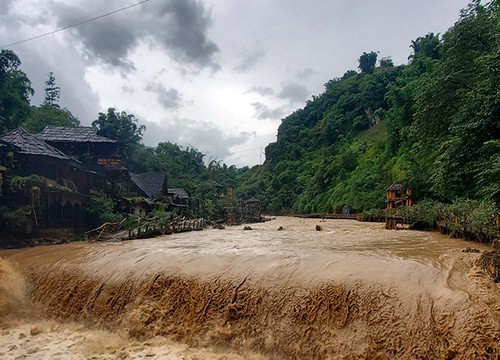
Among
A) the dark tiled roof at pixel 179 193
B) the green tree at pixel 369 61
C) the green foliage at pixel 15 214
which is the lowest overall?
the green foliage at pixel 15 214

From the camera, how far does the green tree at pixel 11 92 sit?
786 inches

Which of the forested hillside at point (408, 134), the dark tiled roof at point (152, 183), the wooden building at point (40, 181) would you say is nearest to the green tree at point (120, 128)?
the dark tiled roof at point (152, 183)

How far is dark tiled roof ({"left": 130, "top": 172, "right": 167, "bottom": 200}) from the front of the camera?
26.7m

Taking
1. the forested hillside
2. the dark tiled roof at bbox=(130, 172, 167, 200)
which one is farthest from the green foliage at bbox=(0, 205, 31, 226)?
the forested hillside

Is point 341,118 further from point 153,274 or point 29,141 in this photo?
point 153,274

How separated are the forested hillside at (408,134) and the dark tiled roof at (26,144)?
17.9 meters

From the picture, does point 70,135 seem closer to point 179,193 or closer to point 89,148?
point 89,148

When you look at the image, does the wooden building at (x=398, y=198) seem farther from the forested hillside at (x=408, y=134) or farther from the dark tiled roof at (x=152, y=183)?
the dark tiled roof at (x=152, y=183)

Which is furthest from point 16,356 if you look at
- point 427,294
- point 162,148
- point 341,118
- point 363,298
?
point 341,118

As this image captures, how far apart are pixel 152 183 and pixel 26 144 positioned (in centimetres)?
1315

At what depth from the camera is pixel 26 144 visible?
15.6 metres

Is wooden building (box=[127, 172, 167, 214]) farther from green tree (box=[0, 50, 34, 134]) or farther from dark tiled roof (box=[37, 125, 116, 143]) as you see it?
green tree (box=[0, 50, 34, 134])

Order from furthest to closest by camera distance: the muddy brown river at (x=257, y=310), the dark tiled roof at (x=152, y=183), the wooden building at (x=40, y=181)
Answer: the dark tiled roof at (x=152, y=183), the wooden building at (x=40, y=181), the muddy brown river at (x=257, y=310)

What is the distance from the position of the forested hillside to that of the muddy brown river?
13.6ft
